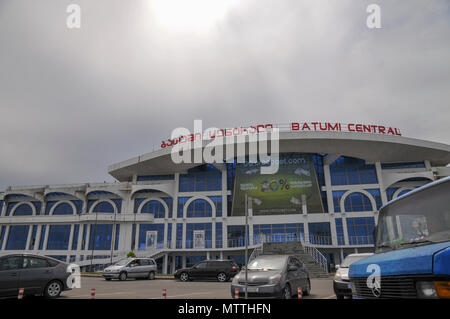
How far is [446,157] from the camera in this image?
113 ft

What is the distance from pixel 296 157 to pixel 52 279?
100.0ft

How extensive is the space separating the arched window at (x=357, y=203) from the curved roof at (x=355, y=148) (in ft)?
15.4

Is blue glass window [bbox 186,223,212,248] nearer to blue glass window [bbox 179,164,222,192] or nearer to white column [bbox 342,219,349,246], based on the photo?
blue glass window [bbox 179,164,222,192]

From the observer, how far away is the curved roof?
31.8 m

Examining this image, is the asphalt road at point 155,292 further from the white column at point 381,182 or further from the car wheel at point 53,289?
the white column at point 381,182

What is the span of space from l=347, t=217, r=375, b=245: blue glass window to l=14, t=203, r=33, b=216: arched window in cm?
4396

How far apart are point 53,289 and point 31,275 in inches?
34.2

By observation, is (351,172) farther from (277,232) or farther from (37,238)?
(37,238)

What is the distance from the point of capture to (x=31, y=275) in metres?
8.98

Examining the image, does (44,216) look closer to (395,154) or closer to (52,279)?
(52,279)

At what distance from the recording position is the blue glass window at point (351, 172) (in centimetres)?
3506

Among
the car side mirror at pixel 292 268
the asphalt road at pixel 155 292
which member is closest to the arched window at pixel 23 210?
the asphalt road at pixel 155 292
